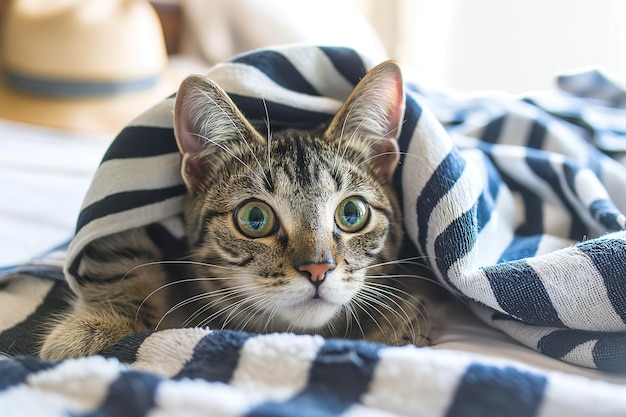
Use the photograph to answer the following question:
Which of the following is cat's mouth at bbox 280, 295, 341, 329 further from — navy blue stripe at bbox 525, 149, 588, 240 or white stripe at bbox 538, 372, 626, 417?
navy blue stripe at bbox 525, 149, 588, 240

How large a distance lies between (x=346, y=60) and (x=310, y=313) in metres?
0.46

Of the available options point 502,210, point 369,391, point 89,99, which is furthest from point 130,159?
point 89,99

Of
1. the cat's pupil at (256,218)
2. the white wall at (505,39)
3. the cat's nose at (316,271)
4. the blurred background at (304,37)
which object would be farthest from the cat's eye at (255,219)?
the white wall at (505,39)

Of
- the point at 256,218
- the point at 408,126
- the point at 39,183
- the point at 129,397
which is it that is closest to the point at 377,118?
the point at 408,126

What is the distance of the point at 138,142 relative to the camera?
0.93 meters

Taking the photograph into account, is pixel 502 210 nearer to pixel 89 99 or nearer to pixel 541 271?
pixel 541 271

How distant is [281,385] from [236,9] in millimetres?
1797

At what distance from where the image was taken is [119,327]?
32.8 inches

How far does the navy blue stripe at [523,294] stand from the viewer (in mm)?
730

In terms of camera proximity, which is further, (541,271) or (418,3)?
(418,3)

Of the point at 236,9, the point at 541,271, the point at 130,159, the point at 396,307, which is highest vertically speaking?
the point at 236,9

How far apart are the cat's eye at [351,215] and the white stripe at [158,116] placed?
0.33 metres

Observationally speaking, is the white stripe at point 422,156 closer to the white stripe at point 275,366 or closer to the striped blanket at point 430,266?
the striped blanket at point 430,266

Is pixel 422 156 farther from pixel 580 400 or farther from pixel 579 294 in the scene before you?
pixel 580 400
